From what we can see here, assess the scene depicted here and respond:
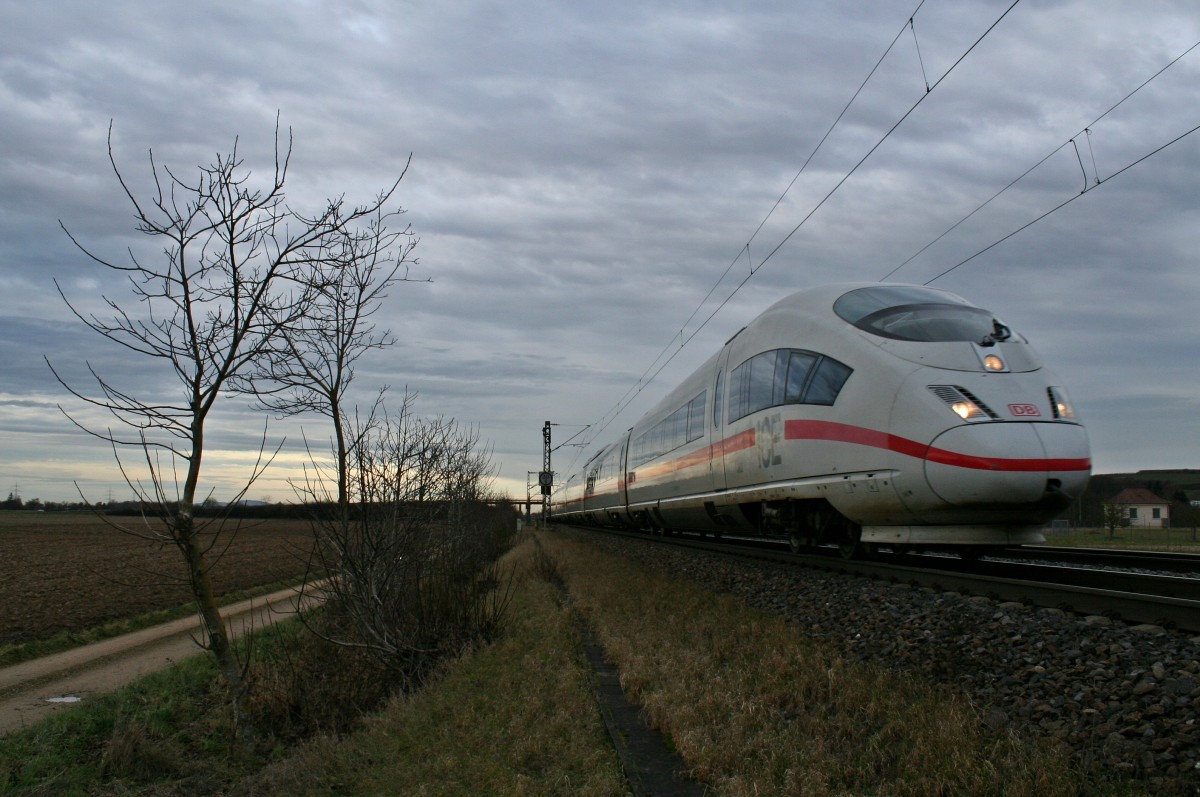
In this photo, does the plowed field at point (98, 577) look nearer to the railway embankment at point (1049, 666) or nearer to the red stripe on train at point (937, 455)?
the railway embankment at point (1049, 666)

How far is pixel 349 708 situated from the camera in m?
9.77

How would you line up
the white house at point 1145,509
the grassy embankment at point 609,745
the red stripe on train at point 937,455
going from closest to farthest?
the grassy embankment at point 609,745 < the red stripe on train at point 937,455 < the white house at point 1145,509

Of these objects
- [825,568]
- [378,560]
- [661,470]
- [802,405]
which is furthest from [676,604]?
[661,470]

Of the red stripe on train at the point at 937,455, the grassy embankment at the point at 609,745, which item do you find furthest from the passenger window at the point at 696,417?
the red stripe on train at the point at 937,455

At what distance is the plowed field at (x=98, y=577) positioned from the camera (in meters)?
19.3

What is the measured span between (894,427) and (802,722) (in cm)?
404

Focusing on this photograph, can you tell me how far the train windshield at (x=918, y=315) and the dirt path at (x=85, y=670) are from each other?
315 inches

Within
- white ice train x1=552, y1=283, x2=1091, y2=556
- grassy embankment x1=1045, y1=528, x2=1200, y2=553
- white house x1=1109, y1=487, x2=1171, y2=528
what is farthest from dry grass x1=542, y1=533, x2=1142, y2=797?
white house x1=1109, y1=487, x2=1171, y2=528

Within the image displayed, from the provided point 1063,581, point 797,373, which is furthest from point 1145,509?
point 1063,581

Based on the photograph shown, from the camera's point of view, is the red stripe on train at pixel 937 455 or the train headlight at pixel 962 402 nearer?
the red stripe on train at pixel 937 455

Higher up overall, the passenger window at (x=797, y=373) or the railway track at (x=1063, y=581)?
the passenger window at (x=797, y=373)

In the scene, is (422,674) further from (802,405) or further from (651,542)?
(651,542)

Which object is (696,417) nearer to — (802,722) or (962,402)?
(962,402)

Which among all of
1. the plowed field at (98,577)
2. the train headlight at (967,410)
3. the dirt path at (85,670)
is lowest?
the dirt path at (85,670)
